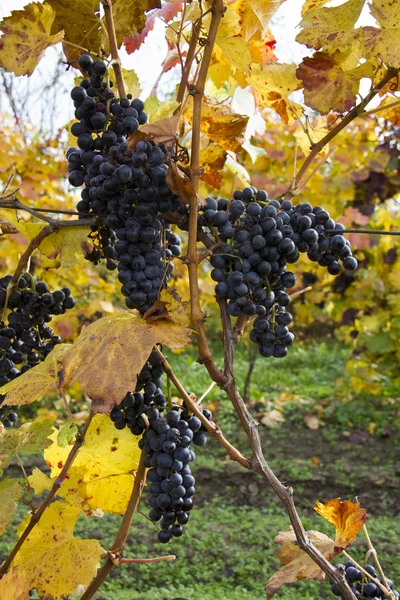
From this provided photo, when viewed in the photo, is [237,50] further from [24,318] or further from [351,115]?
[24,318]

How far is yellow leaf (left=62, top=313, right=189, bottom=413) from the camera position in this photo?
0.77 meters

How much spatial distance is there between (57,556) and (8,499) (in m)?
0.17

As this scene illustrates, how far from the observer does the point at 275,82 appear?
1107mm

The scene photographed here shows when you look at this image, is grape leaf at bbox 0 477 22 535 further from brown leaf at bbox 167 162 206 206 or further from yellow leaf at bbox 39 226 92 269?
brown leaf at bbox 167 162 206 206

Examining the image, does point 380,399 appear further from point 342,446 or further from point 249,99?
point 249,99

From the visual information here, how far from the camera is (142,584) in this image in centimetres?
254

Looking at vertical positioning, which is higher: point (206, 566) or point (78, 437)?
point (78, 437)

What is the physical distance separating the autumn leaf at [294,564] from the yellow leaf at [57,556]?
0.32 meters

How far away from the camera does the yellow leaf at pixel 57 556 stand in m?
1.06

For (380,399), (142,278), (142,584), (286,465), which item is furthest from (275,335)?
(380,399)

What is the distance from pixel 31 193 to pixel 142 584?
2.75 m

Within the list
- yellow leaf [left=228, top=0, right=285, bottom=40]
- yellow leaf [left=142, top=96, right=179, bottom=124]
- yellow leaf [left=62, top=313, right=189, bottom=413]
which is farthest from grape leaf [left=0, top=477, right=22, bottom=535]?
yellow leaf [left=228, top=0, right=285, bottom=40]

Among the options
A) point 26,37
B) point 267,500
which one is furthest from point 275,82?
point 267,500

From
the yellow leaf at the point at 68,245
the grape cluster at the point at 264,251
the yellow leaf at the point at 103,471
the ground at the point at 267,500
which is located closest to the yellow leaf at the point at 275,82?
the grape cluster at the point at 264,251
